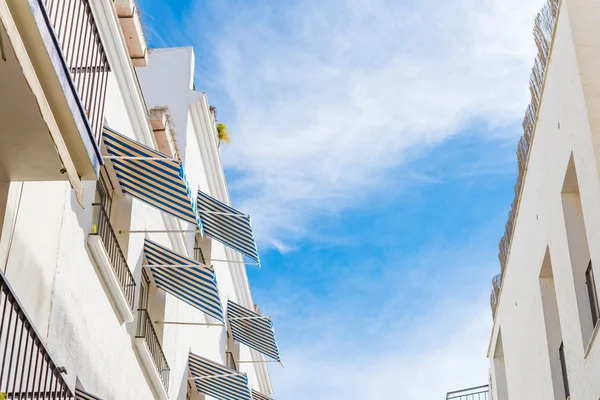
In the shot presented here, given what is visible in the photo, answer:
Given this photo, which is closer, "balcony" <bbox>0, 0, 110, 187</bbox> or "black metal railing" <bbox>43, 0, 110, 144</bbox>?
"balcony" <bbox>0, 0, 110, 187</bbox>

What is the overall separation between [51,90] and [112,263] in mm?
5726

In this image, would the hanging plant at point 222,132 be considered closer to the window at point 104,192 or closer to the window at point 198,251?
the window at point 198,251

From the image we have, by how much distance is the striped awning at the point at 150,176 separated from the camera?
13.2 m

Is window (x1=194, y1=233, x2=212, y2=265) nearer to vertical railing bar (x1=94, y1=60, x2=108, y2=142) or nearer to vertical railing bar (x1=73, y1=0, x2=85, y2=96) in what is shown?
vertical railing bar (x1=94, y1=60, x2=108, y2=142)

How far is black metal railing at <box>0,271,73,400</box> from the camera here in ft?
26.0

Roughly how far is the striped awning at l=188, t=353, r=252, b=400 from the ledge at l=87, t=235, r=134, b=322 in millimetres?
5280

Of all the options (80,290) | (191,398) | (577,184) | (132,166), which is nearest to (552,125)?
(577,184)

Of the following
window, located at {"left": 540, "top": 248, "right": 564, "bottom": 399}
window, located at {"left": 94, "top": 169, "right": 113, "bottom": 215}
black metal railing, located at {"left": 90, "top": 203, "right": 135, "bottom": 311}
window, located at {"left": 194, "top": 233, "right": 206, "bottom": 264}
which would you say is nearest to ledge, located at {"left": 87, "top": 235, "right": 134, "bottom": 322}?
black metal railing, located at {"left": 90, "top": 203, "right": 135, "bottom": 311}

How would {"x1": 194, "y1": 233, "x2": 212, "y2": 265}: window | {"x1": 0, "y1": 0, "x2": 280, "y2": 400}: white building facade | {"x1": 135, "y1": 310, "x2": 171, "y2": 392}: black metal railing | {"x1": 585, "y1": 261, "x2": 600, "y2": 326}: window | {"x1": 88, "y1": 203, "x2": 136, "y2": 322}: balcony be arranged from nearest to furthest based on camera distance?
{"x1": 0, "y1": 0, "x2": 280, "y2": 400}: white building facade
{"x1": 585, "y1": 261, "x2": 600, "y2": 326}: window
{"x1": 88, "y1": 203, "x2": 136, "y2": 322}: balcony
{"x1": 135, "y1": 310, "x2": 171, "y2": 392}: black metal railing
{"x1": 194, "y1": 233, "x2": 212, "y2": 265}: window

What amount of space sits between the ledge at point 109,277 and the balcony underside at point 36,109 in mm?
2922

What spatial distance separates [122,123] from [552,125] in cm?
629

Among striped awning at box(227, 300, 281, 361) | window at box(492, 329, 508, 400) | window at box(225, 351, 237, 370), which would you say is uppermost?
striped awning at box(227, 300, 281, 361)

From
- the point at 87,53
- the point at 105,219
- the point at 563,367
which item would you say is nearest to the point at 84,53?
the point at 87,53

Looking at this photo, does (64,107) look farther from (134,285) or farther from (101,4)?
(134,285)
